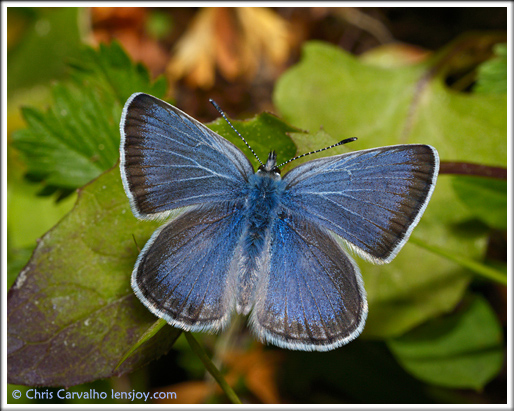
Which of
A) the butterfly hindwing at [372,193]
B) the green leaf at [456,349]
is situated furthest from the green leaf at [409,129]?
the butterfly hindwing at [372,193]

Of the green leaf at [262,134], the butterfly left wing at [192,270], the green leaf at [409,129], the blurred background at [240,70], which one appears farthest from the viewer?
the blurred background at [240,70]

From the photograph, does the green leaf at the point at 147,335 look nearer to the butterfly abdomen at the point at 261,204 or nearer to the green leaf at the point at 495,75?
the butterfly abdomen at the point at 261,204

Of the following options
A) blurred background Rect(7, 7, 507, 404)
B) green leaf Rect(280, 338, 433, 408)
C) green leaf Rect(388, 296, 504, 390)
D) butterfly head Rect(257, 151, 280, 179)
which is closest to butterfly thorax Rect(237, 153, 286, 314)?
butterfly head Rect(257, 151, 280, 179)

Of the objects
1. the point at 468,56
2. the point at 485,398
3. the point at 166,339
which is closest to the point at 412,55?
the point at 468,56

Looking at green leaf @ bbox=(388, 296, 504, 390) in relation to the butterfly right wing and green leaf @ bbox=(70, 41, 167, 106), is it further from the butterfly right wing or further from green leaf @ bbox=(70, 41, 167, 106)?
green leaf @ bbox=(70, 41, 167, 106)

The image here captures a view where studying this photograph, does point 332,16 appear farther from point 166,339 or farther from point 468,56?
point 166,339

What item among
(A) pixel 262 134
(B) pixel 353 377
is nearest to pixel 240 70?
(A) pixel 262 134

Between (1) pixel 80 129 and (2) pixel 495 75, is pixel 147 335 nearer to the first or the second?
(1) pixel 80 129
